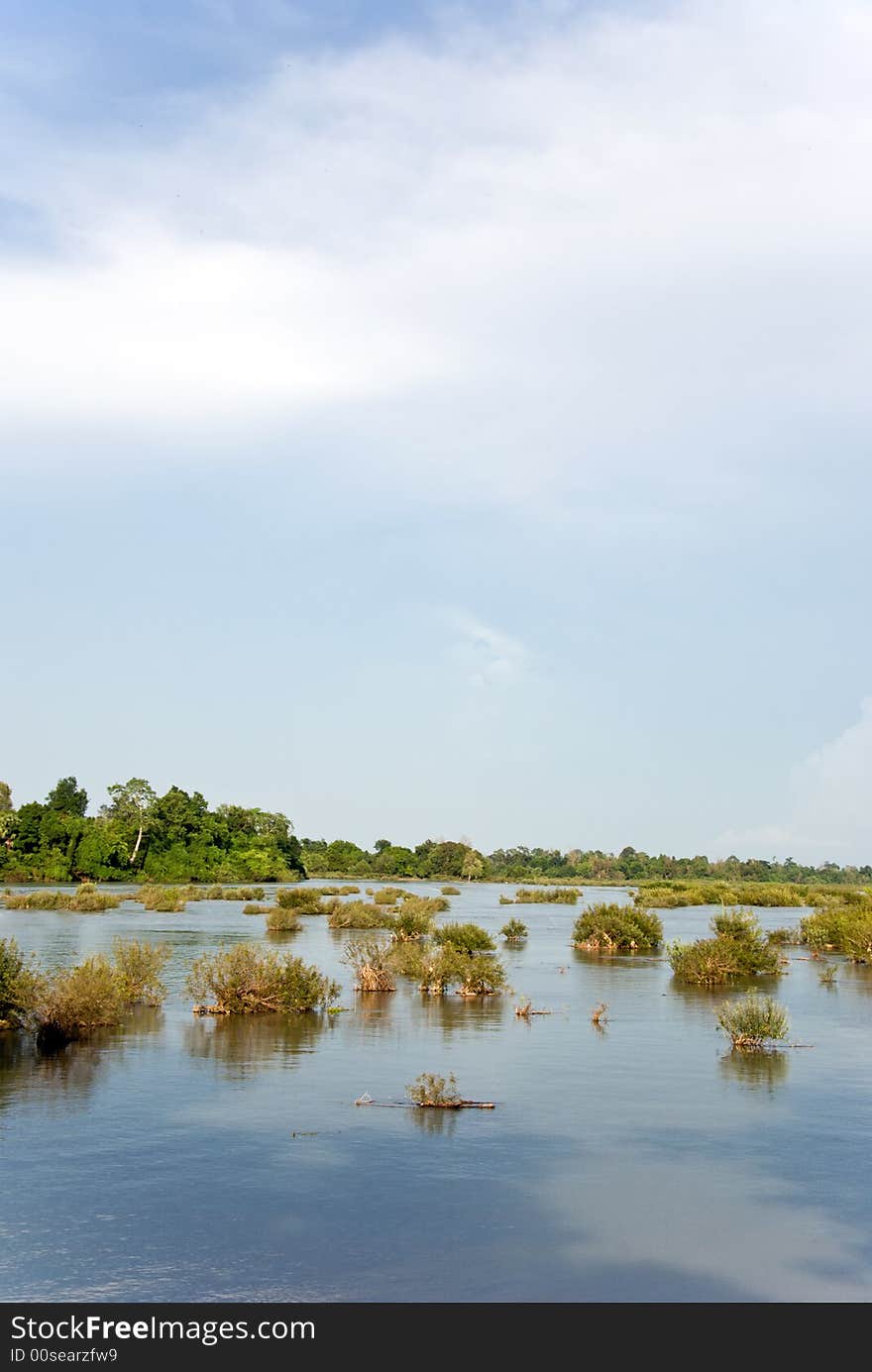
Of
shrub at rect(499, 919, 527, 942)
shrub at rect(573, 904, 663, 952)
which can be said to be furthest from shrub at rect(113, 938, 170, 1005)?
shrub at rect(499, 919, 527, 942)

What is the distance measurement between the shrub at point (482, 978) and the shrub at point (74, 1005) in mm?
9896

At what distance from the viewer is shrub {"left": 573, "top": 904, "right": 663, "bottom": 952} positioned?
151 ft

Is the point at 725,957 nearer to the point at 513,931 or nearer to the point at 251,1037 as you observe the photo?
the point at 251,1037

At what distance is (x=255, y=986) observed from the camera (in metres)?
24.8

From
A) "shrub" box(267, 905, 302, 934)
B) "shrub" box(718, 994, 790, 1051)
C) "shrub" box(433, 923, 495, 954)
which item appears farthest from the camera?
"shrub" box(267, 905, 302, 934)

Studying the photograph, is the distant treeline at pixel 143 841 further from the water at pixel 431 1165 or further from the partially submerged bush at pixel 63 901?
the water at pixel 431 1165

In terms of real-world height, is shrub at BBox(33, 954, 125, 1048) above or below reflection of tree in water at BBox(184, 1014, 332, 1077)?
above

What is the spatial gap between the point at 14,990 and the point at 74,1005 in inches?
43.6

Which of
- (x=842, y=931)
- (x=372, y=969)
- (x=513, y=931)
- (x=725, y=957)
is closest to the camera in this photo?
(x=372, y=969)

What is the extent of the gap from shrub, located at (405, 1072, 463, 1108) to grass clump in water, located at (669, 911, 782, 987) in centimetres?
1797

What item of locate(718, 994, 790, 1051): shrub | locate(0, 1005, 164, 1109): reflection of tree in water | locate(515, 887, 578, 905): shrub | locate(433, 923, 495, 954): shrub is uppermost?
locate(433, 923, 495, 954): shrub

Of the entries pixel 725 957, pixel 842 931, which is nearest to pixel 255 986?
pixel 725 957

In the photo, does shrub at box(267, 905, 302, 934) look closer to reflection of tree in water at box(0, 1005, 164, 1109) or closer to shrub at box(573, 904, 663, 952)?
shrub at box(573, 904, 663, 952)
